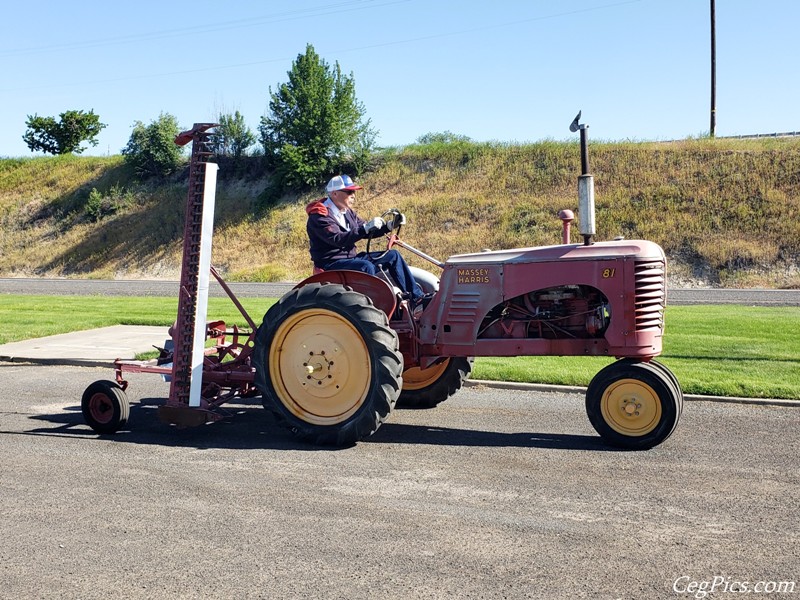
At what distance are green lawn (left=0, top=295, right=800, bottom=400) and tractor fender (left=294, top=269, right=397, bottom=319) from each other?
281 cm

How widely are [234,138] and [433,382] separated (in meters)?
43.2

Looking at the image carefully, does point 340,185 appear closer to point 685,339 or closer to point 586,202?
point 586,202

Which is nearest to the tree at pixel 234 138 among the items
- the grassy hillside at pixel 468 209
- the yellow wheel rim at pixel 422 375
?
the grassy hillside at pixel 468 209

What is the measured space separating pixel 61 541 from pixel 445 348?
3.27m

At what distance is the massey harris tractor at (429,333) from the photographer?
241 inches

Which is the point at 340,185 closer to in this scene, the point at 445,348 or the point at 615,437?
the point at 445,348

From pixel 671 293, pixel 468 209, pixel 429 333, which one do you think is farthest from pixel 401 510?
pixel 468 209

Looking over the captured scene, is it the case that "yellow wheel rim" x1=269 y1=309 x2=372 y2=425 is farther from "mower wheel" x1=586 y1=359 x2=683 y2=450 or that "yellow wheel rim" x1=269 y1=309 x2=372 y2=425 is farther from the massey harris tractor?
"mower wheel" x1=586 y1=359 x2=683 y2=450

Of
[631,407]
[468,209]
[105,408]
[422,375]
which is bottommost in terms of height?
[105,408]

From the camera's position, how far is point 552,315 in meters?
6.53

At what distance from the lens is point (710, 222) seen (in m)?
34.2

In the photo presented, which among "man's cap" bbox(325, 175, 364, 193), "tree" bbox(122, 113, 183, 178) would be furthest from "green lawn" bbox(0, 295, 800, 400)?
"tree" bbox(122, 113, 183, 178)

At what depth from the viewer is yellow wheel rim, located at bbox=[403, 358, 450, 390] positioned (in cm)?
771

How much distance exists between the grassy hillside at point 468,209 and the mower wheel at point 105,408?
2836 cm
